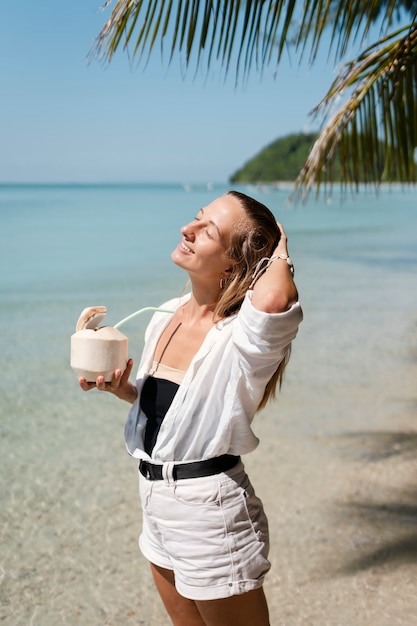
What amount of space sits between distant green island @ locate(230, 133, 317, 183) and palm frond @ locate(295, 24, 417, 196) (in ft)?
325

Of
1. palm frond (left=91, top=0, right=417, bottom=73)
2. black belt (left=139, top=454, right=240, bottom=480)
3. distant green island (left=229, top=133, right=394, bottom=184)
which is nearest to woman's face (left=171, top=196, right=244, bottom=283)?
black belt (left=139, top=454, right=240, bottom=480)

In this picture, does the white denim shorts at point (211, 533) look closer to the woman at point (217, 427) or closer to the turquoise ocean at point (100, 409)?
the woman at point (217, 427)

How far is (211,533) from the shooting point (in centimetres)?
192

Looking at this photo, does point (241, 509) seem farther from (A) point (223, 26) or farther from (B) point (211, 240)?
(A) point (223, 26)

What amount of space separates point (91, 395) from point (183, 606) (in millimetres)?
4615

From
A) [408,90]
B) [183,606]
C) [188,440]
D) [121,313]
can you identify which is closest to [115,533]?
[183,606]

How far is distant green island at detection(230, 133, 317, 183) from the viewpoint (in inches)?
4176

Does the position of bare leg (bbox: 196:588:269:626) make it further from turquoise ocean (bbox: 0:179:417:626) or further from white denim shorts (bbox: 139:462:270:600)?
turquoise ocean (bbox: 0:179:417:626)

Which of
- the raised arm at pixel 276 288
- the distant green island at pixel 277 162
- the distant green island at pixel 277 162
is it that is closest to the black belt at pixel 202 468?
the raised arm at pixel 276 288

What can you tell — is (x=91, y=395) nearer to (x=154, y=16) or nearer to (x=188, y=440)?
(x=154, y=16)

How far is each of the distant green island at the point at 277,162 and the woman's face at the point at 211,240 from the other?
10185 cm

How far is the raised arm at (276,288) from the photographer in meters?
1.80

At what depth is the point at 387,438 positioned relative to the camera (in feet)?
17.4

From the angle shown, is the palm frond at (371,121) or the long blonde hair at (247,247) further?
the palm frond at (371,121)
